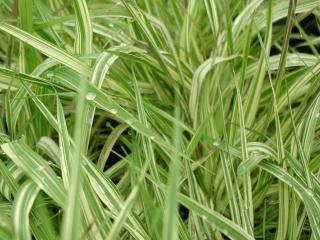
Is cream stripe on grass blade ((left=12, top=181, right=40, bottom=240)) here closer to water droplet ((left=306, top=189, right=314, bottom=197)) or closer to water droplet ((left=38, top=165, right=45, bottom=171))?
water droplet ((left=38, top=165, right=45, bottom=171))

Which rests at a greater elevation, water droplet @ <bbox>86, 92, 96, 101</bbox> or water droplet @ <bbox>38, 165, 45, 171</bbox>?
water droplet @ <bbox>86, 92, 96, 101</bbox>

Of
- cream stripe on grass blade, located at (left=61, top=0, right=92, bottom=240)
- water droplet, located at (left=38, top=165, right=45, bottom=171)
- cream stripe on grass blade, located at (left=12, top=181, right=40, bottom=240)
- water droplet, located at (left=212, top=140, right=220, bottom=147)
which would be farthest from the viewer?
water droplet, located at (left=212, top=140, right=220, bottom=147)

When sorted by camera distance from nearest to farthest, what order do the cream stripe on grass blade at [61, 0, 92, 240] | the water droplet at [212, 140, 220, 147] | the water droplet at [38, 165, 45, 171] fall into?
the cream stripe on grass blade at [61, 0, 92, 240] < the water droplet at [38, 165, 45, 171] < the water droplet at [212, 140, 220, 147]

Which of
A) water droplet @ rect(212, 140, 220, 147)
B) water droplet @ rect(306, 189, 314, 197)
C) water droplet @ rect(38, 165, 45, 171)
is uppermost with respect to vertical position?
water droplet @ rect(38, 165, 45, 171)

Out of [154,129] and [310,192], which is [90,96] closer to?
[154,129]

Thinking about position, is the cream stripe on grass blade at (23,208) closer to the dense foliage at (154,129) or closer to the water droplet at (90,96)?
the dense foliage at (154,129)

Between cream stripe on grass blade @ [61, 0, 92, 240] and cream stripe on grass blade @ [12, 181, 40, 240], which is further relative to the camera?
cream stripe on grass blade @ [12, 181, 40, 240]

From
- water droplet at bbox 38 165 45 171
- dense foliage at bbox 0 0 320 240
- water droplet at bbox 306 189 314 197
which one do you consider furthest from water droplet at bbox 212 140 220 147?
water droplet at bbox 38 165 45 171

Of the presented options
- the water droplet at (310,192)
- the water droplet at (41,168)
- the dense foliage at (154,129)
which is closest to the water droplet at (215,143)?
the dense foliage at (154,129)

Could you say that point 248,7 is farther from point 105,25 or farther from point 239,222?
point 239,222
